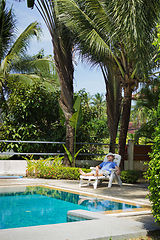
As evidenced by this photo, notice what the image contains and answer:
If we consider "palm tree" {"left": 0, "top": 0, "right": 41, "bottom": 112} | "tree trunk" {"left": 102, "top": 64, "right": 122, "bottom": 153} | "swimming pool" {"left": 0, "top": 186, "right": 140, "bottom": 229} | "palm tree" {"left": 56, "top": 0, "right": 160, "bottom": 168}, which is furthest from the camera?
"palm tree" {"left": 0, "top": 0, "right": 41, "bottom": 112}

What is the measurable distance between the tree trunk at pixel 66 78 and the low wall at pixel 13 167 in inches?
68.5

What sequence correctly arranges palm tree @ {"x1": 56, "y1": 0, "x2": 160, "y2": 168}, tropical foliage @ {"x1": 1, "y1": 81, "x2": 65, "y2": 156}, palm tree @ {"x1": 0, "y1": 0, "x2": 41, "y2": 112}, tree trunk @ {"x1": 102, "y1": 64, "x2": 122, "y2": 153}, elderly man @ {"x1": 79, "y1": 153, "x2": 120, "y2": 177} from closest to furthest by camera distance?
palm tree @ {"x1": 56, "y1": 0, "x2": 160, "y2": 168} < elderly man @ {"x1": 79, "y1": 153, "x2": 120, "y2": 177} < tree trunk @ {"x1": 102, "y1": 64, "x2": 122, "y2": 153} < tropical foliage @ {"x1": 1, "y1": 81, "x2": 65, "y2": 156} < palm tree @ {"x1": 0, "y1": 0, "x2": 41, "y2": 112}

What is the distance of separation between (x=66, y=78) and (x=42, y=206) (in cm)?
642

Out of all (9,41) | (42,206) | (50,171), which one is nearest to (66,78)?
(50,171)

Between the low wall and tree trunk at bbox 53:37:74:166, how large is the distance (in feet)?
5.71

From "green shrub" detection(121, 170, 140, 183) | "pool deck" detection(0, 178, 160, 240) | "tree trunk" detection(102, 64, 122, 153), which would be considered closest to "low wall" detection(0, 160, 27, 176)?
"tree trunk" detection(102, 64, 122, 153)

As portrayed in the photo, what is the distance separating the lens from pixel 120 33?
8992 mm

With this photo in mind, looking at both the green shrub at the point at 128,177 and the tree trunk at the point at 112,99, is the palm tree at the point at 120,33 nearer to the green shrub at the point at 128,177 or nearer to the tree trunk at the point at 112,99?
the tree trunk at the point at 112,99

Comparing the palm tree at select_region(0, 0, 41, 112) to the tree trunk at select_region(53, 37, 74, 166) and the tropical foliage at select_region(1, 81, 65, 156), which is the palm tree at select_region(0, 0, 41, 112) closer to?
the tropical foliage at select_region(1, 81, 65, 156)

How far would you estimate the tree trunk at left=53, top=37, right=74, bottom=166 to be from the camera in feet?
37.4

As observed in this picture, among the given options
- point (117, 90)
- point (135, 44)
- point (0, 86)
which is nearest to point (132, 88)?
point (117, 90)

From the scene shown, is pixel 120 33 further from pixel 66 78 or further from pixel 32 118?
pixel 32 118

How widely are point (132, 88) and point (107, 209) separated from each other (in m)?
6.00

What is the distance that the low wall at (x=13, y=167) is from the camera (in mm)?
11305
